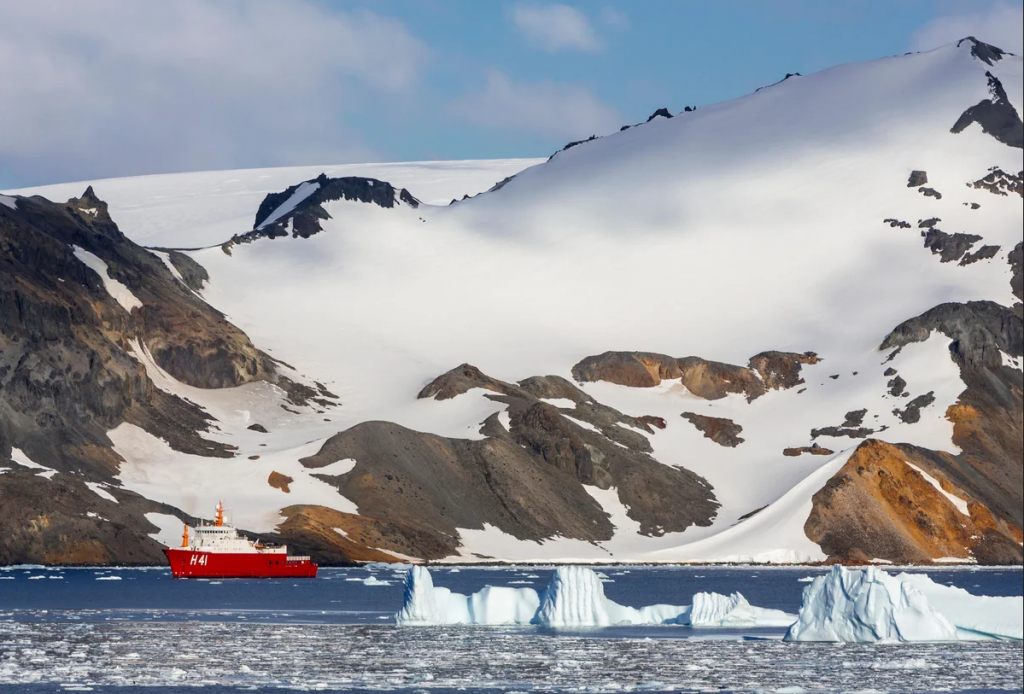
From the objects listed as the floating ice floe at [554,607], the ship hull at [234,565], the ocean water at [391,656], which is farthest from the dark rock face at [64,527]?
the floating ice floe at [554,607]

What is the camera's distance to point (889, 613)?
8475cm

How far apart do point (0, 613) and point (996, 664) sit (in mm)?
62962

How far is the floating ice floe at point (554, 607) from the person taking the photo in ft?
316

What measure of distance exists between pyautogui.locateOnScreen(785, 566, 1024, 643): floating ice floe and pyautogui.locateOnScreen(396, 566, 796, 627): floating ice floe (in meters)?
10.8

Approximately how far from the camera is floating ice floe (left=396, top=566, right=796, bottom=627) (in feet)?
316

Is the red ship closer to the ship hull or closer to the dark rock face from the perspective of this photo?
the ship hull

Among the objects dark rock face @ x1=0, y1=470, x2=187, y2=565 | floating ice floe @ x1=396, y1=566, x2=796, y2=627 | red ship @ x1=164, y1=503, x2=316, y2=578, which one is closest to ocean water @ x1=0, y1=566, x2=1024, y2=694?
floating ice floe @ x1=396, y1=566, x2=796, y2=627

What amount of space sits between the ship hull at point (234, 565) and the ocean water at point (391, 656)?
37660 millimetres

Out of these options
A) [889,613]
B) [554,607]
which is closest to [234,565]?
[554,607]

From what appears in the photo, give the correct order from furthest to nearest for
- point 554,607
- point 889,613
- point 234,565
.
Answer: point 234,565 → point 554,607 → point 889,613

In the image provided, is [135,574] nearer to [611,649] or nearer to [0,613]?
[0,613]

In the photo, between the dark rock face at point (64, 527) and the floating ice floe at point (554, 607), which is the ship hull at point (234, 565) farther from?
the floating ice floe at point (554, 607)

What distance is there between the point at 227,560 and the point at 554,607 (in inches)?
2902

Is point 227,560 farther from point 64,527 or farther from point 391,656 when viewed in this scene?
point 391,656
